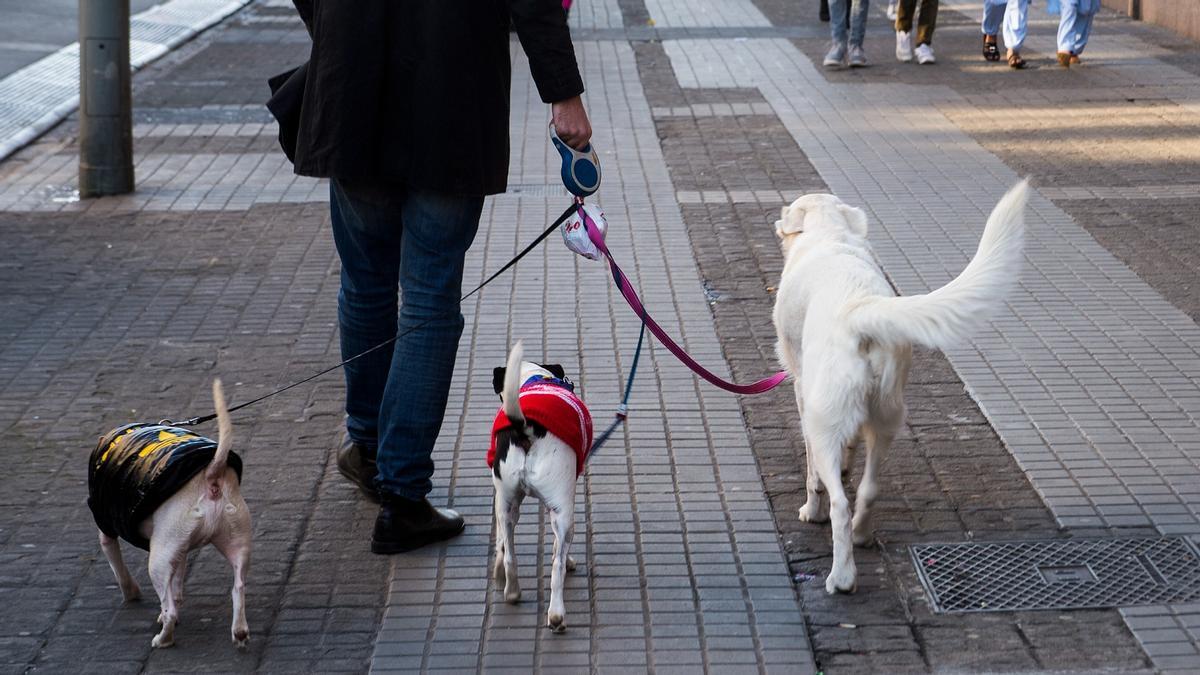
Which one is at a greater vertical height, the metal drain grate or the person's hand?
the person's hand

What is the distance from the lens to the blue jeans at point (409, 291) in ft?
13.9

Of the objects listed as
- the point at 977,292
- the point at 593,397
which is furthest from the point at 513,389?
the point at 593,397

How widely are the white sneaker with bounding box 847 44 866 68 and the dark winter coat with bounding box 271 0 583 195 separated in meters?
11.2

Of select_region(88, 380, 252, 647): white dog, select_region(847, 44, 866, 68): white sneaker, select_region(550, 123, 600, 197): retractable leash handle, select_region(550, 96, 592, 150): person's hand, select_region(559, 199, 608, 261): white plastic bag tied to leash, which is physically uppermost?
select_region(550, 96, 592, 150): person's hand

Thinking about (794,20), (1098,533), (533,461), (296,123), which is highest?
(296,123)

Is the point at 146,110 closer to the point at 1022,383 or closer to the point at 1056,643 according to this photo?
the point at 1022,383

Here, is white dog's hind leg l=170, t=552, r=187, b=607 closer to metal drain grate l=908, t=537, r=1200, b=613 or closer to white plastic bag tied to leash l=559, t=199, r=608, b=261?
white plastic bag tied to leash l=559, t=199, r=608, b=261

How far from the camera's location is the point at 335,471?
16.7ft

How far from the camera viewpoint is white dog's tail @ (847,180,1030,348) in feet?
12.3

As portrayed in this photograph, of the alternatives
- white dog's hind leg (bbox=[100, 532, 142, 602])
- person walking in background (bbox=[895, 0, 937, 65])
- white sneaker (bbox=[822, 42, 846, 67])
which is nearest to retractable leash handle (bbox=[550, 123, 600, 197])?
white dog's hind leg (bbox=[100, 532, 142, 602])

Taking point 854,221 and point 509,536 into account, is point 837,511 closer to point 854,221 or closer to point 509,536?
point 509,536

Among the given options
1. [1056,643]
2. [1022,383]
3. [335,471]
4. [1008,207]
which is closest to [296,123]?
[335,471]

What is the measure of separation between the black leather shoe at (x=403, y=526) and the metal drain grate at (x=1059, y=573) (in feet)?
4.99

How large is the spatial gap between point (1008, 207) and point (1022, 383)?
2.36m
